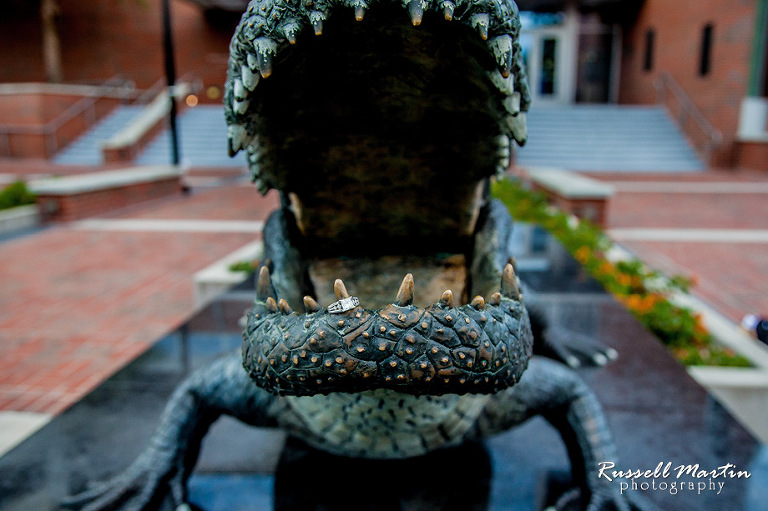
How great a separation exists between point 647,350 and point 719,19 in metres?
17.9

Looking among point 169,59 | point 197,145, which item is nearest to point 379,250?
point 169,59

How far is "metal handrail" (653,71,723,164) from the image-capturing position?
52.3 ft

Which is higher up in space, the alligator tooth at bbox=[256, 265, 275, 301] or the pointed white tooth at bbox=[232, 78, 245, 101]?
the pointed white tooth at bbox=[232, 78, 245, 101]

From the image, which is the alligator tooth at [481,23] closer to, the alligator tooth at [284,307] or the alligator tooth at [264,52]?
the alligator tooth at [264,52]

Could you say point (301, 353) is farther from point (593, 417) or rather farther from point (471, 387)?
point (593, 417)

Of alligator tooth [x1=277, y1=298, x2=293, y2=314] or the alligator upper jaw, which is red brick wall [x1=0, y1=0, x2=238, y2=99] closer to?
the alligator upper jaw

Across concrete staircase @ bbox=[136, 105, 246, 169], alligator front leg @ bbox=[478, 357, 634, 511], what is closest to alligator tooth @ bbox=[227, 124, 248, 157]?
alligator front leg @ bbox=[478, 357, 634, 511]

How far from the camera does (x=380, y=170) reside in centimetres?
147

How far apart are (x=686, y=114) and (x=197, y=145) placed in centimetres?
1528

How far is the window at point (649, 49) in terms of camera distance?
20.4 metres

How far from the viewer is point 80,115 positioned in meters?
18.1

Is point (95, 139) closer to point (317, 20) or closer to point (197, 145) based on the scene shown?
point (197, 145)

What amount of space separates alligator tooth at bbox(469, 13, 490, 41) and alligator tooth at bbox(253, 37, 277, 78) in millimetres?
363

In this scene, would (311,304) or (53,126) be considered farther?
(53,126)
